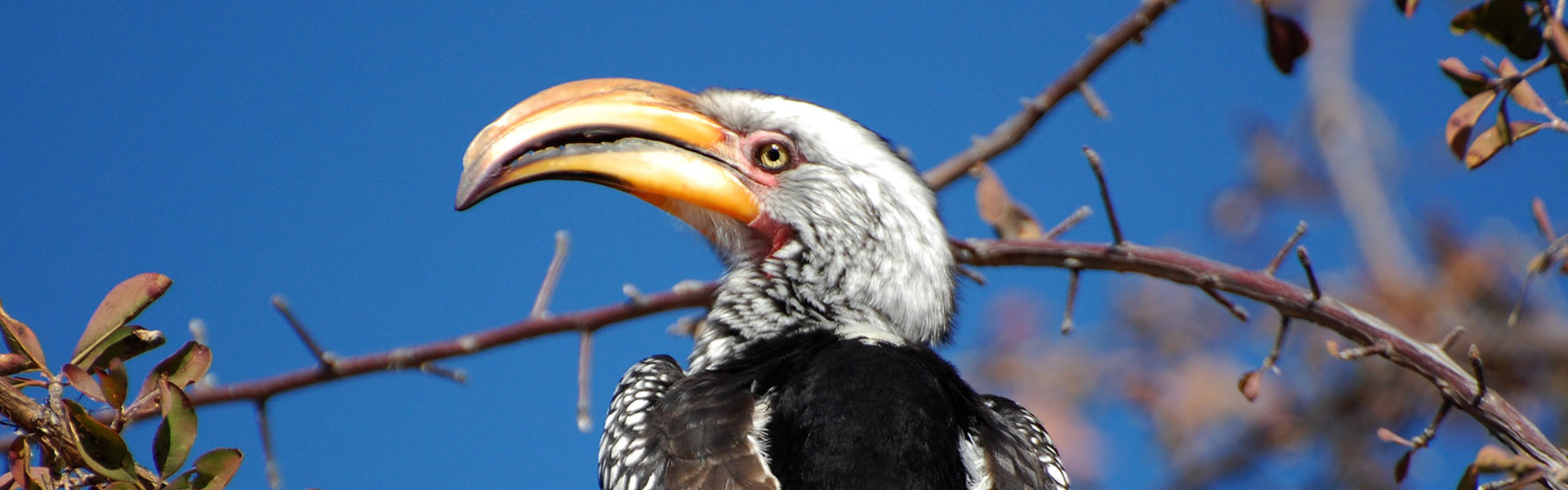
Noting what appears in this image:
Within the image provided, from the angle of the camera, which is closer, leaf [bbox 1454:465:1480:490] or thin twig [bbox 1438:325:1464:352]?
leaf [bbox 1454:465:1480:490]

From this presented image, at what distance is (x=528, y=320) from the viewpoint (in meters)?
3.26

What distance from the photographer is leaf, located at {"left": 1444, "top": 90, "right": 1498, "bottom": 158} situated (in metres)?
2.15

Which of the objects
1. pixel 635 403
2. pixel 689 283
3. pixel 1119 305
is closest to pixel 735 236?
pixel 689 283

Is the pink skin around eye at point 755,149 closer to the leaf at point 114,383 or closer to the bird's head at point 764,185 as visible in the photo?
the bird's head at point 764,185

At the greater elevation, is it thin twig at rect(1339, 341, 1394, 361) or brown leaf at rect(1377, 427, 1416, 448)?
thin twig at rect(1339, 341, 1394, 361)

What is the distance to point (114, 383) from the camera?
191 centimetres

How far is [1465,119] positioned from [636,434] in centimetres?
165

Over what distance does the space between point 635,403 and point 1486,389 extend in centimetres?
172

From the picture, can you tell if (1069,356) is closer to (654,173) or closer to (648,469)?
(654,173)

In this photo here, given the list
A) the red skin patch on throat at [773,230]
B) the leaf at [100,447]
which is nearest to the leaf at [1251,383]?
the red skin patch on throat at [773,230]

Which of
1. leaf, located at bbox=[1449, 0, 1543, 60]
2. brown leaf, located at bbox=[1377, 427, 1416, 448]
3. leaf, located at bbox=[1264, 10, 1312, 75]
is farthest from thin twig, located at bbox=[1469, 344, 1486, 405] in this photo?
leaf, located at bbox=[1264, 10, 1312, 75]

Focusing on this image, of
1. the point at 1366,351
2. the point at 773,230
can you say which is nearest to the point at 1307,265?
the point at 1366,351

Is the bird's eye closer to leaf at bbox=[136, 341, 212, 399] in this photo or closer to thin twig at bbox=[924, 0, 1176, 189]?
thin twig at bbox=[924, 0, 1176, 189]

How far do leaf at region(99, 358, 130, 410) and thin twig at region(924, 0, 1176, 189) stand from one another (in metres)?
2.25
